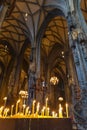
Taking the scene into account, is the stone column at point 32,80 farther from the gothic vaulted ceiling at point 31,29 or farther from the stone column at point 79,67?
the stone column at point 79,67

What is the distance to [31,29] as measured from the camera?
58.9 ft

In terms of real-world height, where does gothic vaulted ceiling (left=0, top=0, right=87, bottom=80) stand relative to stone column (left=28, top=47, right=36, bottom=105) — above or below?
above

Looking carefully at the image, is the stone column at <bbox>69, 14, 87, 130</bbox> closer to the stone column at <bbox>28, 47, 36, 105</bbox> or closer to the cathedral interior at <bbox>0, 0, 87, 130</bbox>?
the cathedral interior at <bbox>0, 0, 87, 130</bbox>

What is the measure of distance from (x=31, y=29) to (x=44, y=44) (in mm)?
4366

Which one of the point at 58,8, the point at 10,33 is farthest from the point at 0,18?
the point at 10,33

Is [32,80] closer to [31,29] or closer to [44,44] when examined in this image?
[31,29]

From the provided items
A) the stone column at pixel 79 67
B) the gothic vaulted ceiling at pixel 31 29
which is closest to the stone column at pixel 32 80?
the gothic vaulted ceiling at pixel 31 29

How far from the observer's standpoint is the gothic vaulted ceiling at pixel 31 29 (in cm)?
1658

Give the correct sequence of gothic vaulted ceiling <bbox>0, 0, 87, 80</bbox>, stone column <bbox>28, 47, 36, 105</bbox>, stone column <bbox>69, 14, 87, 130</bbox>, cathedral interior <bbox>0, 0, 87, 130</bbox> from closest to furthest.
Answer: stone column <bbox>69, 14, 87, 130</bbox> < cathedral interior <bbox>0, 0, 87, 130</bbox> < stone column <bbox>28, 47, 36, 105</bbox> < gothic vaulted ceiling <bbox>0, 0, 87, 80</bbox>

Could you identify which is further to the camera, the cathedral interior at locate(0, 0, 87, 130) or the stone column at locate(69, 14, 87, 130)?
the cathedral interior at locate(0, 0, 87, 130)

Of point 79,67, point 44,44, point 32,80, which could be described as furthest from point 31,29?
point 79,67

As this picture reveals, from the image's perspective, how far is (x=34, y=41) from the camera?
17328 millimetres

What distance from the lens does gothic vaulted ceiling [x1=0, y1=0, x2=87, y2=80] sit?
16.6 meters

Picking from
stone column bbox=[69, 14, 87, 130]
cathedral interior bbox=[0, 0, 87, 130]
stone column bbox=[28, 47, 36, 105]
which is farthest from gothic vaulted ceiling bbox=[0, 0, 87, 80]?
stone column bbox=[69, 14, 87, 130]
